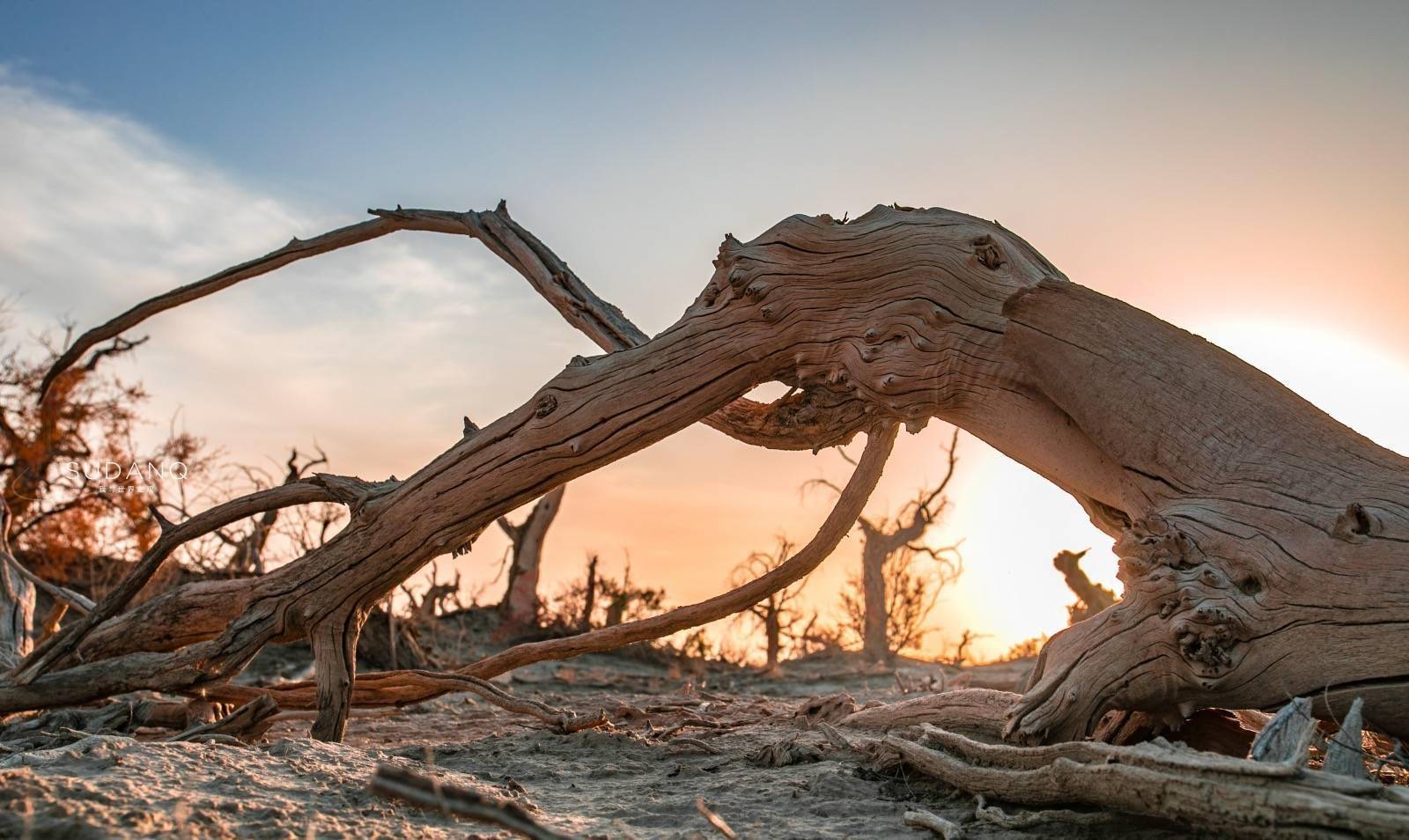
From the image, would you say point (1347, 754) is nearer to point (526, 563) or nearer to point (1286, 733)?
point (1286, 733)

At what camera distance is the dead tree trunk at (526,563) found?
12.9 meters

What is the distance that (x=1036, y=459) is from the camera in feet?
14.6

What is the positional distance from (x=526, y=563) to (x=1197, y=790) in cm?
1158

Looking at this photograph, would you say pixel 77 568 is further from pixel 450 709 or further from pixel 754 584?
pixel 754 584

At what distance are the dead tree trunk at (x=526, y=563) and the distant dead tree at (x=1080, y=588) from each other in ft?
18.9

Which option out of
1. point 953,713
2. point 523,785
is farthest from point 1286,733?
point 523,785

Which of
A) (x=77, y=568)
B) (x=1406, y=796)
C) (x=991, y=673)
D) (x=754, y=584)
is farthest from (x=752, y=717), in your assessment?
(x=77, y=568)

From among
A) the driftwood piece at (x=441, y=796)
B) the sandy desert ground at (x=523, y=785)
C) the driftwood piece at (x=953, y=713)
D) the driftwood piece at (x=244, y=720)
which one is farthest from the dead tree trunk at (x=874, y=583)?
the driftwood piece at (x=441, y=796)

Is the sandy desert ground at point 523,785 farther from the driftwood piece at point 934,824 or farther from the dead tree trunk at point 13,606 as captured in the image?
the dead tree trunk at point 13,606

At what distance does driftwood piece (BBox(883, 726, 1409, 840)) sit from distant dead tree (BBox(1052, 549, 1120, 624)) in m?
8.04

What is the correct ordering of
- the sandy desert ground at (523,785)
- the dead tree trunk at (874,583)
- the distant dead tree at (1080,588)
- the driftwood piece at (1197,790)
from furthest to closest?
the dead tree trunk at (874,583) → the distant dead tree at (1080,588) → the sandy desert ground at (523,785) → the driftwood piece at (1197,790)

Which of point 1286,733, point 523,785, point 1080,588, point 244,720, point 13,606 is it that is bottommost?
point 523,785

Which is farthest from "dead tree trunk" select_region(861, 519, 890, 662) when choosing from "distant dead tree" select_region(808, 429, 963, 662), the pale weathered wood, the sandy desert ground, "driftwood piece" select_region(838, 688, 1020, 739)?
"driftwood piece" select_region(838, 688, 1020, 739)

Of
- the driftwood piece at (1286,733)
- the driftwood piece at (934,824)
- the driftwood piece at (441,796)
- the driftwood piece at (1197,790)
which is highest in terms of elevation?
the driftwood piece at (1286,733)
